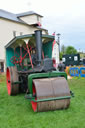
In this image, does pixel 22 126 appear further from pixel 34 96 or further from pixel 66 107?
pixel 66 107

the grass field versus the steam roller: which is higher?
the steam roller

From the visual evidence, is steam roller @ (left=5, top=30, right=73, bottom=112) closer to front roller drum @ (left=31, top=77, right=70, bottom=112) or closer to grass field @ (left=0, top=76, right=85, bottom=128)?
front roller drum @ (left=31, top=77, right=70, bottom=112)

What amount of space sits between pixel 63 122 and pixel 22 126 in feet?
2.63

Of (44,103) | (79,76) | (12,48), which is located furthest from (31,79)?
(79,76)

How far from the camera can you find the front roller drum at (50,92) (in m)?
3.28

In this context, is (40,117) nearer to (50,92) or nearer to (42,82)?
(50,92)

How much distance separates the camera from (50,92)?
3330mm

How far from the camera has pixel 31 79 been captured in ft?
11.4

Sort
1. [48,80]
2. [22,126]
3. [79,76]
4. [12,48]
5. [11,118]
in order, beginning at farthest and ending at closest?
[79,76], [12,48], [48,80], [11,118], [22,126]

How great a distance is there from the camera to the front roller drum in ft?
10.7

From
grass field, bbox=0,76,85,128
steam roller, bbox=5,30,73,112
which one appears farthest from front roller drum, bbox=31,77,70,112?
grass field, bbox=0,76,85,128

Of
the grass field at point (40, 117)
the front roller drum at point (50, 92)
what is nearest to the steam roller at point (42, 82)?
the front roller drum at point (50, 92)

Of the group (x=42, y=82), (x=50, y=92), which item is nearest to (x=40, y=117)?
(x=50, y=92)

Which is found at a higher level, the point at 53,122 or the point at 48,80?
the point at 48,80
